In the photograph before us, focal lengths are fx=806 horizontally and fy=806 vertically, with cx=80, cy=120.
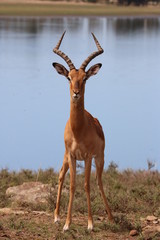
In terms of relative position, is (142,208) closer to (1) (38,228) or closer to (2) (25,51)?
(1) (38,228)

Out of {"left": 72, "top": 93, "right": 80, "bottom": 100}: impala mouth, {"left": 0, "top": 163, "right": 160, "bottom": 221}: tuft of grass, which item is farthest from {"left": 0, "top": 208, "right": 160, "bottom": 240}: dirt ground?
{"left": 72, "top": 93, "right": 80, "bottom": 100}: impala mouth

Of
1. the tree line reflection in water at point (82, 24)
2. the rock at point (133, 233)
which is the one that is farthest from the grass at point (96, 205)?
the tree line reflection in water at point (82, 24)

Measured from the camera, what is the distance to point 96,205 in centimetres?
1308

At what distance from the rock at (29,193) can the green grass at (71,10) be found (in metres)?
76.6

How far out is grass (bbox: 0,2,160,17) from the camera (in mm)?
93312

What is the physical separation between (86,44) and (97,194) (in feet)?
167

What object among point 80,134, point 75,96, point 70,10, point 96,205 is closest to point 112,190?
point 96,205

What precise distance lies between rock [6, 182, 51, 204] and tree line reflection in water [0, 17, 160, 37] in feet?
210

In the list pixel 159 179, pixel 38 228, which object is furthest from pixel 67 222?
pixel 159 179

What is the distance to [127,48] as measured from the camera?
64.4 meters

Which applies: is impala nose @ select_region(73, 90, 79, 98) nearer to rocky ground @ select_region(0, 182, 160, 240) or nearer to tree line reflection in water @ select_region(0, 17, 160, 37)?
A: rocky ground @ select_region(0, 182, 160, 240)

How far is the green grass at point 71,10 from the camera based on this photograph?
306 ft

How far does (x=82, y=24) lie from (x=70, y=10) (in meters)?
2.33

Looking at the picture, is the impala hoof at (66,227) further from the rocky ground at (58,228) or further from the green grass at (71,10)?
the green grass at (71,10)
